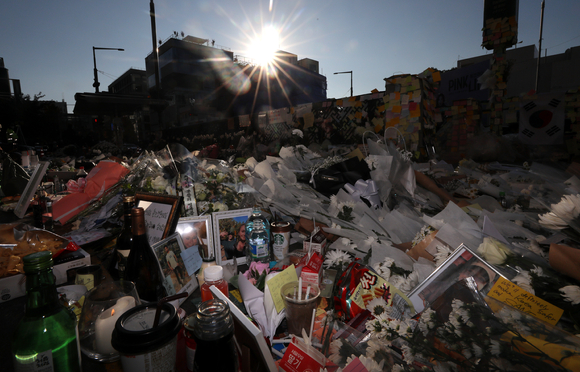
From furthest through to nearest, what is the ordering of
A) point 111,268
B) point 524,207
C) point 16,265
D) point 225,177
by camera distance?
point 225,177, point 524,207, point 111,268, point 16,265

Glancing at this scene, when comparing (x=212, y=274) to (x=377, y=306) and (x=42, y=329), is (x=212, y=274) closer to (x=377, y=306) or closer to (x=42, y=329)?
(x=42, y=329)

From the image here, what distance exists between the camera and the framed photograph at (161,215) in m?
1.45

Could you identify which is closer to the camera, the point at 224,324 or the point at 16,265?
the point at 224,324

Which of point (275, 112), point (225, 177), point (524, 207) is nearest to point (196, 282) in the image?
point (225, 177)

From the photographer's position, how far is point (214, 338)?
0.60 meters

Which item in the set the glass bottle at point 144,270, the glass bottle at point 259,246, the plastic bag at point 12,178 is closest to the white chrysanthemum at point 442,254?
the glass bottle at point 259,246

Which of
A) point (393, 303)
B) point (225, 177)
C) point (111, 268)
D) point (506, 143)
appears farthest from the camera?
point (506, 143)

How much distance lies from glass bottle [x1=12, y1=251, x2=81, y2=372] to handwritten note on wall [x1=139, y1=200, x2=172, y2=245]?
72 centimetres

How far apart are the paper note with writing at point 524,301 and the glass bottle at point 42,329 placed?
121 centimetres

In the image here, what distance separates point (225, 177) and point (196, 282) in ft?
3.39

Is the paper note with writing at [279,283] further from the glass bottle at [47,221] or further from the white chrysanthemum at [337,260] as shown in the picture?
the glass bottle at [47,221]

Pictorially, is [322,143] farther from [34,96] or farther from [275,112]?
[34,96]

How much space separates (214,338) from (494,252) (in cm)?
93

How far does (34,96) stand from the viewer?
19.7 m
